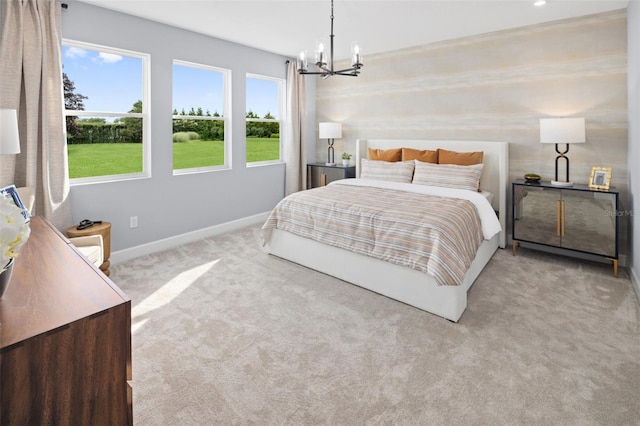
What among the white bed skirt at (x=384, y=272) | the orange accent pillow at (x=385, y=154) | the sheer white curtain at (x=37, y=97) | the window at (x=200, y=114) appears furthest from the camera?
the orange accent pillow at (x=385, y=154)

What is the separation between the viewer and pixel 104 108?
3854 mm

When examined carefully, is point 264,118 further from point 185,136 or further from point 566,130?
point 566,130

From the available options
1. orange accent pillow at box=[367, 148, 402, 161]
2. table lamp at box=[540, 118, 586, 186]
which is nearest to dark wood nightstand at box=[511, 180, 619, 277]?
table lamp at box=[540, 118, 586, 186]

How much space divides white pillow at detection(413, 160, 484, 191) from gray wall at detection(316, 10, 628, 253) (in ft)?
2.05

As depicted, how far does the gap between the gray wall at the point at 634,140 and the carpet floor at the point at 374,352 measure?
29cm

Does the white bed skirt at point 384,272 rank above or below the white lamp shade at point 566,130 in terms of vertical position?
below

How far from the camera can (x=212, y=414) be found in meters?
1.69

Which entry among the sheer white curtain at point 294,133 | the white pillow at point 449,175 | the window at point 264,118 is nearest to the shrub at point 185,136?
the window at point 264,118

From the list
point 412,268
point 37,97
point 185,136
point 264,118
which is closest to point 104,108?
point 37,97

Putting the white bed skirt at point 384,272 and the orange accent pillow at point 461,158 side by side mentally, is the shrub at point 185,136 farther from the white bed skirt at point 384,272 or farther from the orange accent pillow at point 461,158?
the orange accent pillow at point 461,158

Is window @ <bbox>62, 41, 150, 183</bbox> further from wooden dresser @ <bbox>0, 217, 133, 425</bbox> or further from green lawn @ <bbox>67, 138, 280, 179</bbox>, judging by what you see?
wooden dresser @ <bbox>0, 217, 133, 425</bbox>

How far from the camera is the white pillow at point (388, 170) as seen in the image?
14.8ft

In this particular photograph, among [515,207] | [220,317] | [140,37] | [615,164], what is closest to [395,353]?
[220,317]

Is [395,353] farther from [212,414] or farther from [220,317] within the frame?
[220,317]
